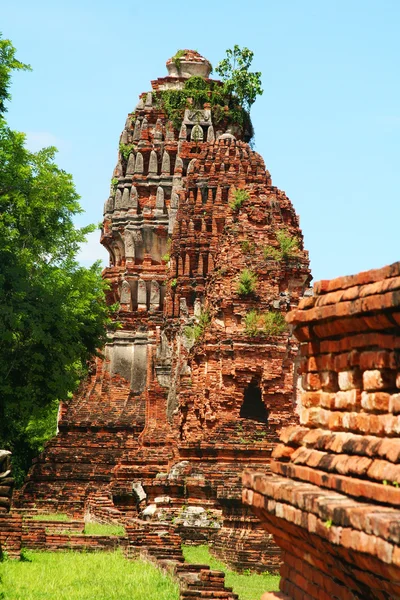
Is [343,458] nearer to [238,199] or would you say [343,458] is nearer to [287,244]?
[287,244]

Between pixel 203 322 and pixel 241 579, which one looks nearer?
pixel 241 579

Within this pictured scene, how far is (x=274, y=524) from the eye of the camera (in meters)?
6.93

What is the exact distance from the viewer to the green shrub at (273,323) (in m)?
25.1

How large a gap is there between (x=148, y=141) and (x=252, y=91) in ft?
14.5

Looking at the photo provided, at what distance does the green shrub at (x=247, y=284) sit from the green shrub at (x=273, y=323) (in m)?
0.55

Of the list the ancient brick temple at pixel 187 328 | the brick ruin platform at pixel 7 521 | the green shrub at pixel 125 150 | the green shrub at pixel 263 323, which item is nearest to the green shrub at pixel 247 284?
the ancient brick temple at pixel 187 328

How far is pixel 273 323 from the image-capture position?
25.2 metres

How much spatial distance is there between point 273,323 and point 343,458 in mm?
18989

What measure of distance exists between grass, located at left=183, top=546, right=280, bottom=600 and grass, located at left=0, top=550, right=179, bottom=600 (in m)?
1.04

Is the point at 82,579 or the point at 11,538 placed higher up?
the point at 11,538

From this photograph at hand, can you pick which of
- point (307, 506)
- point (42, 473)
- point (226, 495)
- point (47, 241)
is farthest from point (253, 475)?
point (42, 473)

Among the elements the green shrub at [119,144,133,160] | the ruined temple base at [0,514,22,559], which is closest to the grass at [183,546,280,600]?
the ruined temple base at [0,514,22,559]

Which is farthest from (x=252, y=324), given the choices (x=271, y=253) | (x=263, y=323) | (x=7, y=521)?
(x=7, y=521)

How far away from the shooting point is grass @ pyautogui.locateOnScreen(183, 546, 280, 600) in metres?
16.5
